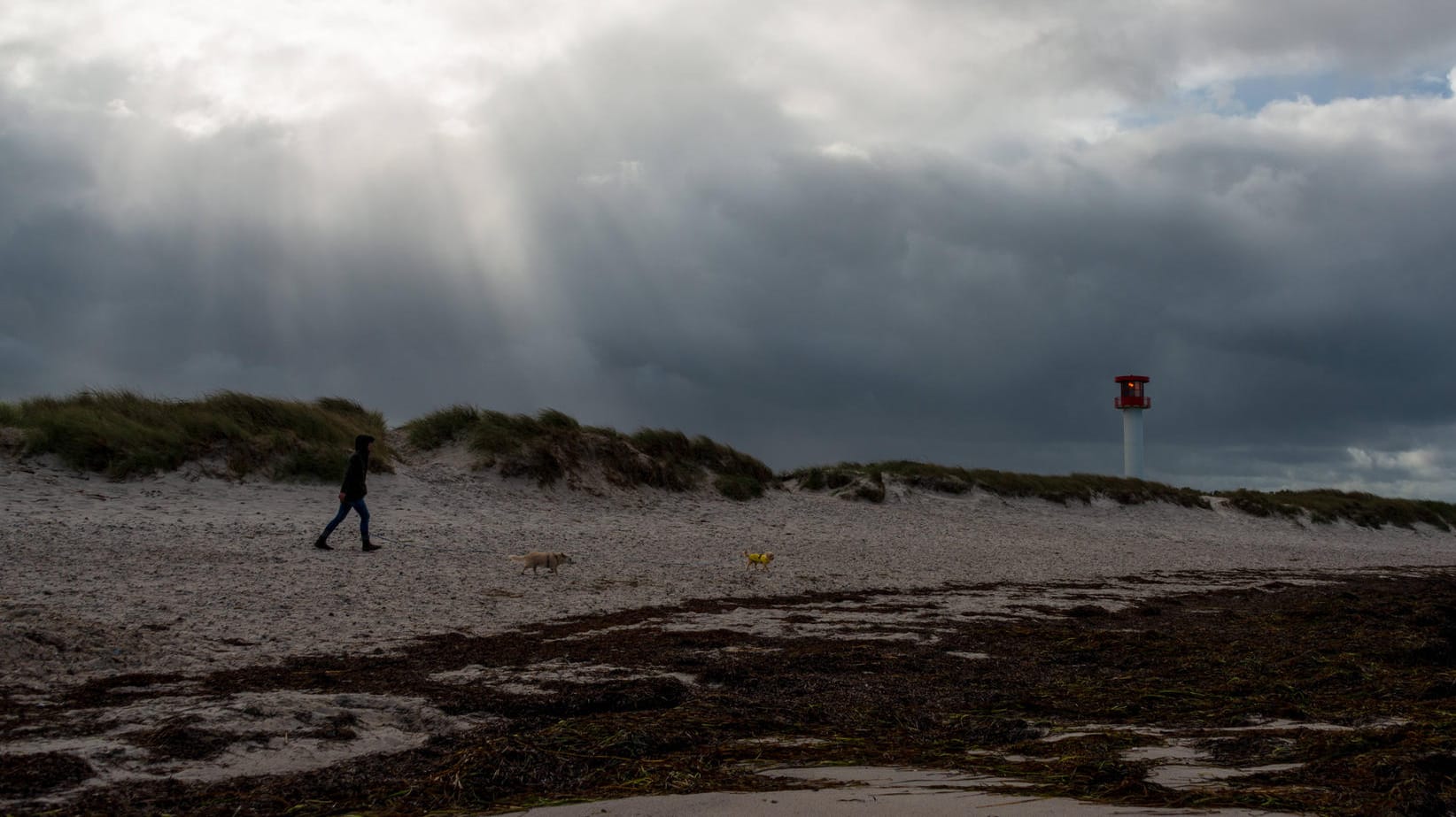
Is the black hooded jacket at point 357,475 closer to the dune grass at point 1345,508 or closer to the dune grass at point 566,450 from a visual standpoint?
the dune grass at point 566,450

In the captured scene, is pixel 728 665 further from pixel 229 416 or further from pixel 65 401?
pixel 65 401

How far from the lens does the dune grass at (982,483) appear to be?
25797 mm

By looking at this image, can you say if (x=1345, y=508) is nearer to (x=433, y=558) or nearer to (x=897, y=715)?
(x=433, y=558)

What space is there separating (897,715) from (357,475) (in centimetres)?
1011

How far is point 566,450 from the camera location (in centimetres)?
2186

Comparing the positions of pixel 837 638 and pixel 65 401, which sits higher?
pixel 65 401

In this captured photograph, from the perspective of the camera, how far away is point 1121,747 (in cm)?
512

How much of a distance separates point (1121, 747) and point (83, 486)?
622 inches

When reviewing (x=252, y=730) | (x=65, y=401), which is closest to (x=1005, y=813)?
(x=252, y=730)

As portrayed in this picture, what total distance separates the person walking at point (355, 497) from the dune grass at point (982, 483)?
13531 millimetres

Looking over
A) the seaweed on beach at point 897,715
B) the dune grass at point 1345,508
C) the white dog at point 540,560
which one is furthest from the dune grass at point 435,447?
the seaweed on beach at point 897,715

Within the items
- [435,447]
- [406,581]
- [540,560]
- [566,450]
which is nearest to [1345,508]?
[566,450]

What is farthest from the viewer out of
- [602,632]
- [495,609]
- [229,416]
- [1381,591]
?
[229,416]

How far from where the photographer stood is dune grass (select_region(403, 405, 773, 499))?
21.0 m
